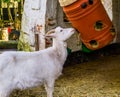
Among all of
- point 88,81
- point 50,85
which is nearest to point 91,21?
point 50,85

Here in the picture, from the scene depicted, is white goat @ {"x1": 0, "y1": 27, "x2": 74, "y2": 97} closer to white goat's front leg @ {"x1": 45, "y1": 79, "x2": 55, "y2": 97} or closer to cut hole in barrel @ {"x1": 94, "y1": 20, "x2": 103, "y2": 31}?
white goat's front leg @ {"x1": 45, "y1": 79, "x2": 55, "y2": 97}

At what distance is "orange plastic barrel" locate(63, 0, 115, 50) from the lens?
596 centimetres

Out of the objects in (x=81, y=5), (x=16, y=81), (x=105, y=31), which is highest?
(x=81, y=5)

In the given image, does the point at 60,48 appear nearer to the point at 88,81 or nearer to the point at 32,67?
the point at 32,67

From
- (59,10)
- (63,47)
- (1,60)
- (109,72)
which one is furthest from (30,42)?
(1,60)

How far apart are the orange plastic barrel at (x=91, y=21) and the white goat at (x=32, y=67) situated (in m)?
0.54

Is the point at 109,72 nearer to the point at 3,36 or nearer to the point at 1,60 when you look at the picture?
the point at 1,60

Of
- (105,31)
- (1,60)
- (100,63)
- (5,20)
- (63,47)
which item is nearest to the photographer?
(1,60)

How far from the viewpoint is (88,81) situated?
7.19 m

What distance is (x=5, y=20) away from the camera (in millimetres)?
14820

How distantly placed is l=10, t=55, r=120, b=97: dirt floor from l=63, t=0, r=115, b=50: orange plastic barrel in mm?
742

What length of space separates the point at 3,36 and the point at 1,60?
8.40 metres

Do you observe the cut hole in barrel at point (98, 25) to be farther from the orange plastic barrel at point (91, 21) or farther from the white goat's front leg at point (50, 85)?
the white goat's front leg at point (50, 85)

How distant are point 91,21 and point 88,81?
1483 millimetres
